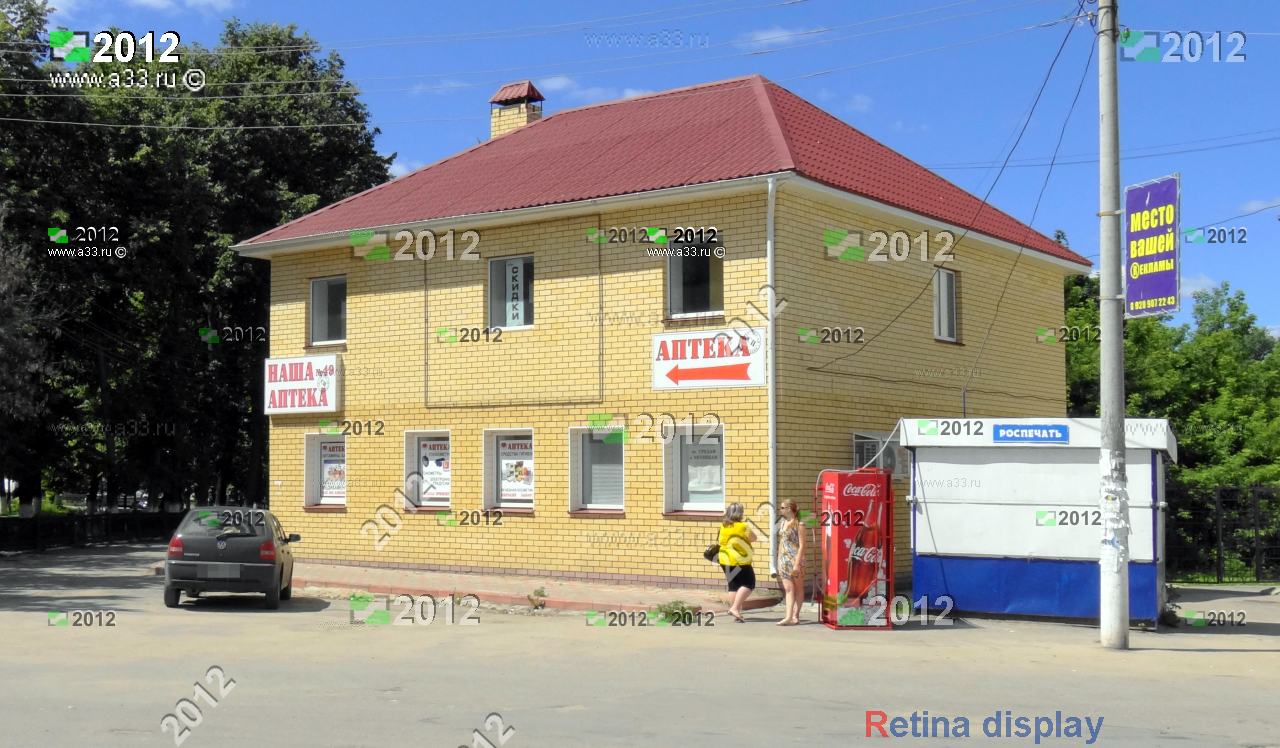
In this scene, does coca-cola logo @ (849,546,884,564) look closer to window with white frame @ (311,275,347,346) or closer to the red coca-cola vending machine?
the red coca-cola vending machine

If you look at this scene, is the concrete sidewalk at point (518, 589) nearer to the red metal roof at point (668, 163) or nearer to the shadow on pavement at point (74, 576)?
the shadow on pavement at point (74, 576)

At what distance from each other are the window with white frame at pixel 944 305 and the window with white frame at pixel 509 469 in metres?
7.22

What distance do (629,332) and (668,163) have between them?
9.09 feet

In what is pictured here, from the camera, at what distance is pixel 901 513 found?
2086 centimetres

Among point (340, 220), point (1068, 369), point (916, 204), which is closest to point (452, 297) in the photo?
point (340, 220)

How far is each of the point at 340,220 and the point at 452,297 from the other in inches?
130

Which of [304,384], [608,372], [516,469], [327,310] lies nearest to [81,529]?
[304,384]

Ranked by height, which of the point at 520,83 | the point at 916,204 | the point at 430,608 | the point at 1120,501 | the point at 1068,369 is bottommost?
the point at 430,608

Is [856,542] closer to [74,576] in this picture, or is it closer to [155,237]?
[74,576]

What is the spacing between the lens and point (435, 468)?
72.2ft

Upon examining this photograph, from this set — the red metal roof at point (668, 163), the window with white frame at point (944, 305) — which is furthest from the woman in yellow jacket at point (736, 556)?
the window with white frame at point (944, 305)

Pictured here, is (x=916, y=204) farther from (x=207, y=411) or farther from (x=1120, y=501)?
(x=207, y=411)

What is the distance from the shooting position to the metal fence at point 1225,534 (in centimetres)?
2320

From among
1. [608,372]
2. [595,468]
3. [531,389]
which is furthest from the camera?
[531,389]
